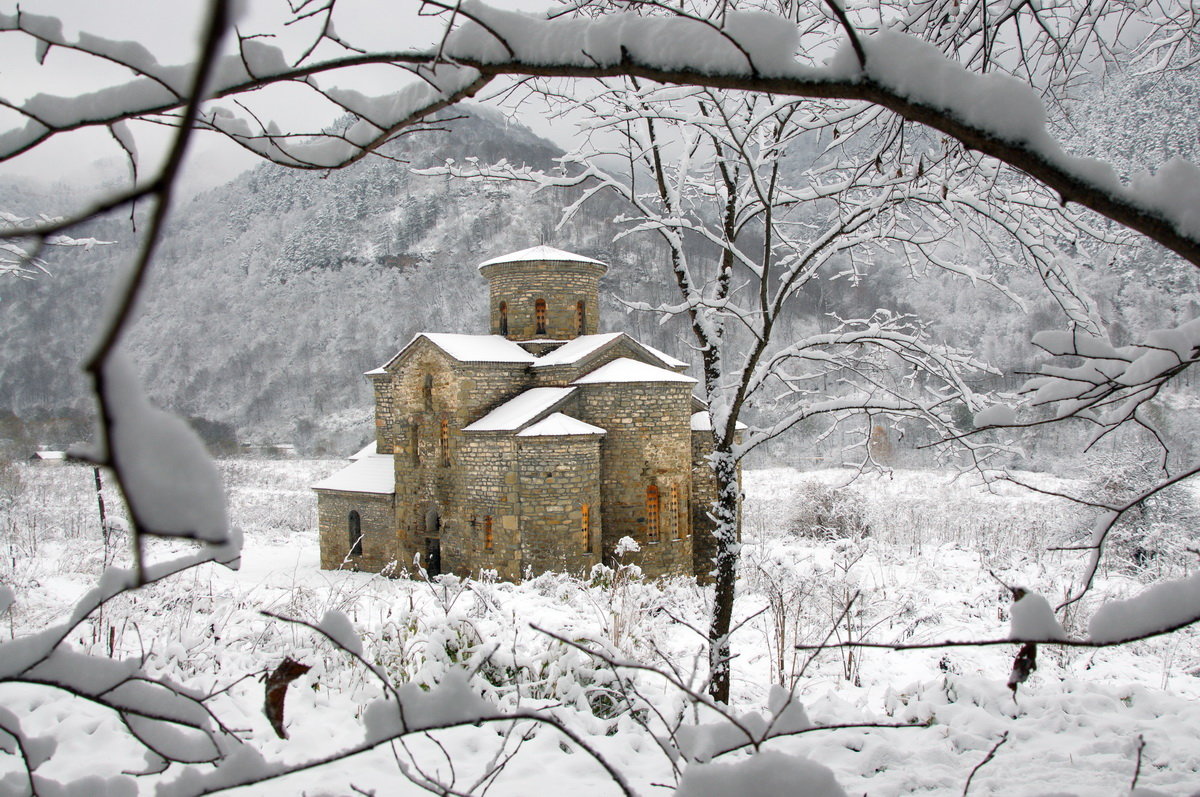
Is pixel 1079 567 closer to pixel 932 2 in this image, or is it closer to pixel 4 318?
pixel 932 2

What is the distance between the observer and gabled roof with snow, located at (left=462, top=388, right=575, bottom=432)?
10.7 metres

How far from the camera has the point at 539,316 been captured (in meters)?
13.3

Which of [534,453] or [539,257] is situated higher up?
[539,257]

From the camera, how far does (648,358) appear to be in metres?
12.6

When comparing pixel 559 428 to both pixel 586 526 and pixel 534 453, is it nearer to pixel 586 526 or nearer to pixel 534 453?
pixel 534 453

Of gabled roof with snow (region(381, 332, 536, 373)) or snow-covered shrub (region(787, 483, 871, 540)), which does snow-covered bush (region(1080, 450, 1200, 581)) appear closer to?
→ snow-covered shrub (region(787, 483, 871, 540))

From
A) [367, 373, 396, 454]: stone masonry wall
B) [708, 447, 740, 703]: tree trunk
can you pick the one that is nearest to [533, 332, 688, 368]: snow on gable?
[367, 373, 396, 454]: stone masonry wall

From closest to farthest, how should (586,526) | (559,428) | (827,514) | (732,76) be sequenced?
(732,76), (559,428), (586,526), (827,514)

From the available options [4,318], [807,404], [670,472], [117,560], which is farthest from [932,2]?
[4,318]

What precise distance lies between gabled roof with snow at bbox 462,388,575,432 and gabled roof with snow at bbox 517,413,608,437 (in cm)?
14

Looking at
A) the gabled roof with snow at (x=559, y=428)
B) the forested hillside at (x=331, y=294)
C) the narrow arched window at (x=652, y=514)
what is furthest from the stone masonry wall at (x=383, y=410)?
the forested hillside at (x=331, y=294)

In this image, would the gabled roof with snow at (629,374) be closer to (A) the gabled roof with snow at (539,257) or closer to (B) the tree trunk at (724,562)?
(A) the gabled roof with snow at (539,257)

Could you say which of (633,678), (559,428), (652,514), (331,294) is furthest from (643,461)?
(331,294)

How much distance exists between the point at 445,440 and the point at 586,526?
304cm
